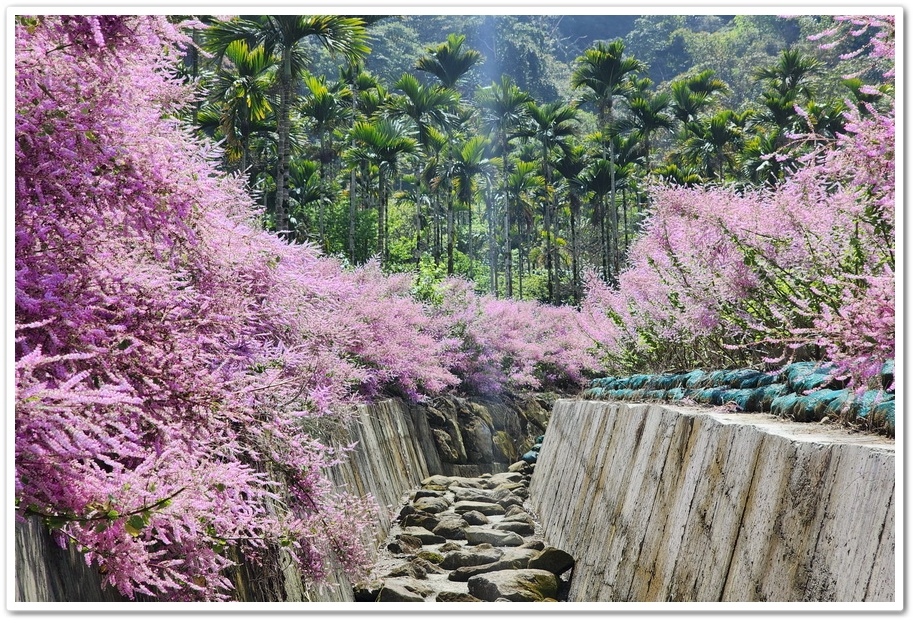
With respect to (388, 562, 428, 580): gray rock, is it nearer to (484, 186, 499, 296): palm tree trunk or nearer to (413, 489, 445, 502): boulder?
(413, 489, 445, 502): boulder

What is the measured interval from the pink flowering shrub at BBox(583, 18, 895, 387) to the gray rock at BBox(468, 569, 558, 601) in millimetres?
2670

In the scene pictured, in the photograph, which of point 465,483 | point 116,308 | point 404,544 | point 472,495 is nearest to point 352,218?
point 465,483

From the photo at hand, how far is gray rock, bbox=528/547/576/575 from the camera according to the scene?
26.0 feet

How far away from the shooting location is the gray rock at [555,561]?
7.92 meters

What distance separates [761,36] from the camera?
5331 cm

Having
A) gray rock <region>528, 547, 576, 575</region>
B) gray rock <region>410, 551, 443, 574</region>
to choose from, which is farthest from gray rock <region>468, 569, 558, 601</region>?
gray rock <region>410, 551, 443, 574</region>

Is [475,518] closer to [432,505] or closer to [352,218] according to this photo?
[432,505]

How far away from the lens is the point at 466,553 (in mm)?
10039

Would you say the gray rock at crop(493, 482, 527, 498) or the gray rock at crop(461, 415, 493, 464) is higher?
the gray rock at crop(493, 482, 527, 498)

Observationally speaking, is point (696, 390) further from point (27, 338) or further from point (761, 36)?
point (761, 36)

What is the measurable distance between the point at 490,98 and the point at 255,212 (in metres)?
28.6

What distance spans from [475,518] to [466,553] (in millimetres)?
2386

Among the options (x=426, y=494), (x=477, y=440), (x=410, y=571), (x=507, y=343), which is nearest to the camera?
(x=410, y=571)
